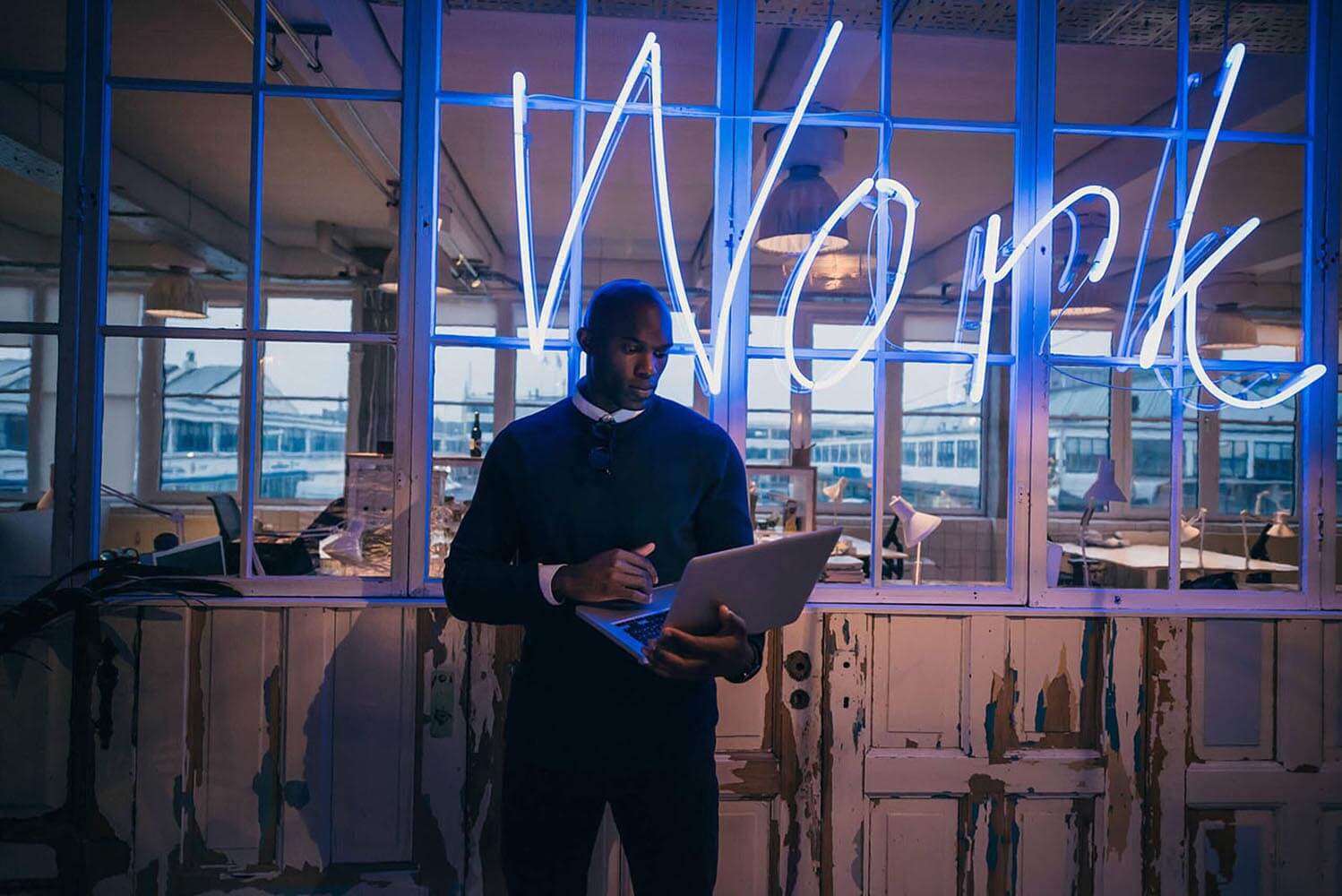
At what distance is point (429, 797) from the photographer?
8.01 feet

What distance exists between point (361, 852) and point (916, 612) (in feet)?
5.88

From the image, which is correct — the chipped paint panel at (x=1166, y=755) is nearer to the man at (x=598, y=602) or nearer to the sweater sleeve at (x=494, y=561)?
the man at (x=598, y=602)

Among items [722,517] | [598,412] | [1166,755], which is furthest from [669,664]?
[1166,755]

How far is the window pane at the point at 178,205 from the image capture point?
19.1ft

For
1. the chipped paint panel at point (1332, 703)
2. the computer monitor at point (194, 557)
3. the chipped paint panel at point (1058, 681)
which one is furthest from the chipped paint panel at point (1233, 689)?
the computer monitor at point (194, 557)

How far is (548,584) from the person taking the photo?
5.80 feet

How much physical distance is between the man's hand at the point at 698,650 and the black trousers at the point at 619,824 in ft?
1.04

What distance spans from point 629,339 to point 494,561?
0.59 m

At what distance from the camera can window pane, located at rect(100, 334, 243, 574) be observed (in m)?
8.99

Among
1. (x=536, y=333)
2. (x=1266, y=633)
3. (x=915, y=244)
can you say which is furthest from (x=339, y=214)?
(x=1266, y=633)

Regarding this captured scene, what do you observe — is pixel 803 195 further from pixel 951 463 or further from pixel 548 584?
pixel 951 463

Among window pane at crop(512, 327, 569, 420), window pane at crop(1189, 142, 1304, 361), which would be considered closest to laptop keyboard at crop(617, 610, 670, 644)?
window pane at crop(1189, 142, 1304, 361)

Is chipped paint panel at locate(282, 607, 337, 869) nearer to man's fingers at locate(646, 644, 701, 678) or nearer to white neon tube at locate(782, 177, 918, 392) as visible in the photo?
man's fingers at locate(646, 644, 701, 678)

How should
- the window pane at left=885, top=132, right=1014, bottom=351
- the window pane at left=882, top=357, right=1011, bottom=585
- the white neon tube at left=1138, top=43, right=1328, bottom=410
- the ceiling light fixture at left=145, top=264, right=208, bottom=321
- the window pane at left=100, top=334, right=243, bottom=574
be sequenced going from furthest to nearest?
the window pane at left=882, top=357, right=1011, bottom=585 → the window pane at left=100, top=334, right=243, bottom=574 → the ceiling light fixture at left=145, top=264, right=208, bottom=321 → the window pane at left=885, top=132, right=1014, bottom=351 → the white neon tube at left=1138, top=43, right=1328, bottom=410
